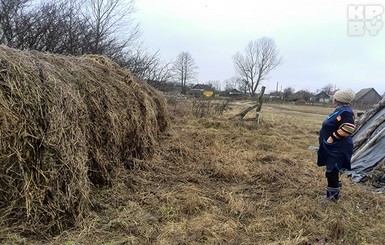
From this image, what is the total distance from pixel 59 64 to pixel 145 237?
8.93ft

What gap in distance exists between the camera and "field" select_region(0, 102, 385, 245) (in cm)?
307

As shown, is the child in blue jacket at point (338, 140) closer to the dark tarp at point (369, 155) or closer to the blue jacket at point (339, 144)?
the blue jacket at point (339, 144)

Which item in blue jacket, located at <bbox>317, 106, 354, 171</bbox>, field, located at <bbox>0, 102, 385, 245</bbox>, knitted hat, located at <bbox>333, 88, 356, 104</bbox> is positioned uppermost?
knitted hat, located at <bbox>333, 88, 356, 104</bbox>

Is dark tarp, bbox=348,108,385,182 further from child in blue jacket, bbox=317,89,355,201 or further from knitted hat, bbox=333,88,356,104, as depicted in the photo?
knitted hat, bbox=333,88,356,104

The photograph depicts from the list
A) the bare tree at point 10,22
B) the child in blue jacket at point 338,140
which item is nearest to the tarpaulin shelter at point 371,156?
the child in blue jacket at point 338,140

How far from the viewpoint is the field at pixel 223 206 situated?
3.07 meters

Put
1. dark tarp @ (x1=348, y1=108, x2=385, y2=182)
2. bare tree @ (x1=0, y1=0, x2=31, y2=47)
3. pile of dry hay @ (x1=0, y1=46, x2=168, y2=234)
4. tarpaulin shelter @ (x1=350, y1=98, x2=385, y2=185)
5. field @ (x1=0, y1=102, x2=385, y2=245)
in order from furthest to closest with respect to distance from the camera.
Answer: bare tree @ (x1=0, y1=0, x2=31, y2=47) < dark tarp @ (x1=348, y1=108, x2=385, y2=182) < tarpaulin shelter @ (x1=350, y1=98, x2=385, y2=185) < field @ (x1=0, y1=102, x2=385, y2=245) < pile of dry hay @ (x1=0, y1=46, x2=168, y2=234)

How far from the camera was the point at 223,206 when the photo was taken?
12.8 feet

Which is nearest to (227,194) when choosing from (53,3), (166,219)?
(166,219)

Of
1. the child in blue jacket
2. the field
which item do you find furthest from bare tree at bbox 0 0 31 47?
the child in blue jacket

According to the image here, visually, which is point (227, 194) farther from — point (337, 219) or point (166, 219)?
point (337, 219)

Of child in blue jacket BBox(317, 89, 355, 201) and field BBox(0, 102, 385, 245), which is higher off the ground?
child in blue jacket BBox(317, 89, 355, 201)

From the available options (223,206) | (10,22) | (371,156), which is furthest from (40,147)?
(10,22)

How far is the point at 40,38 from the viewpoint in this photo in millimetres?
13898
